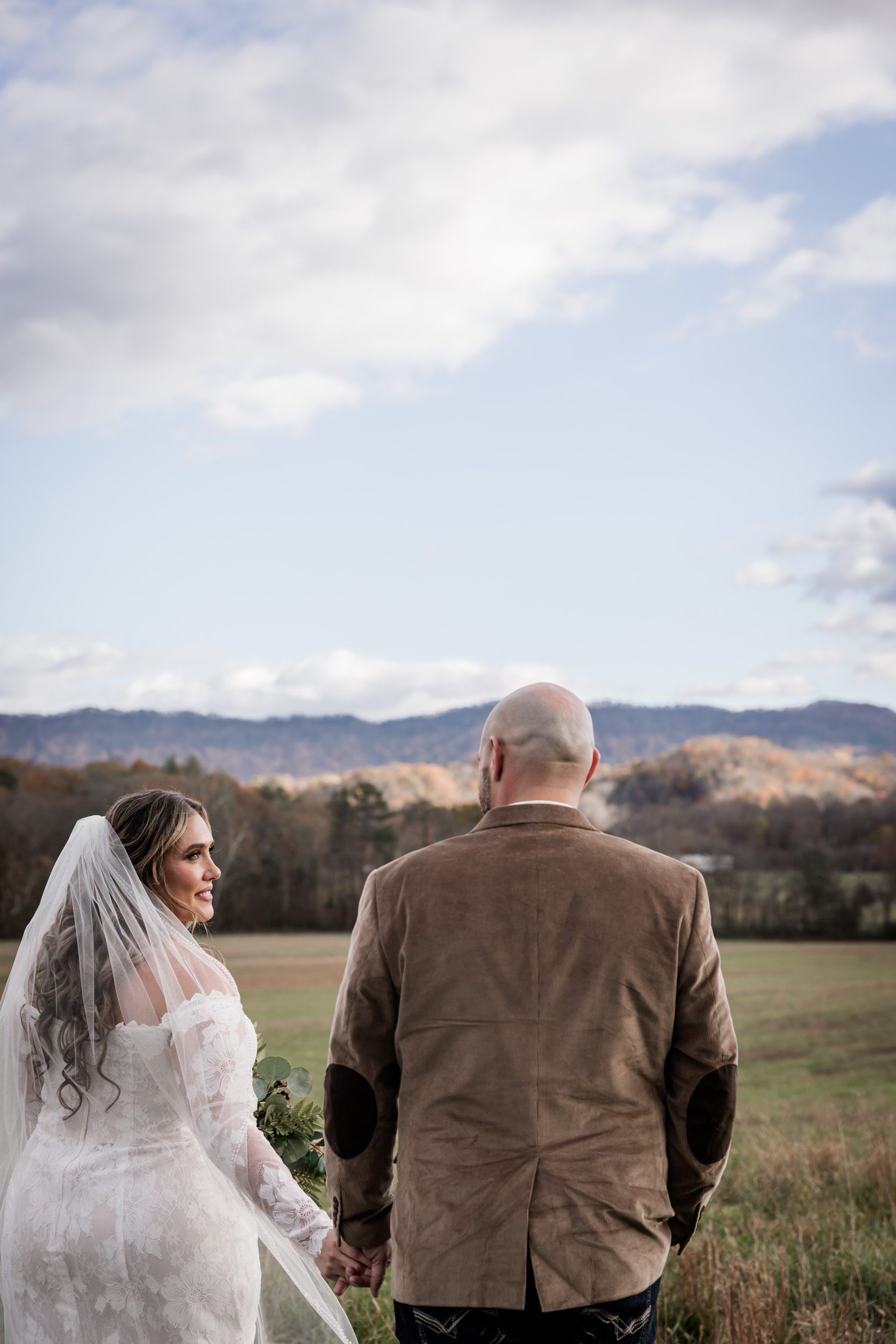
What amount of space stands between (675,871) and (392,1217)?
99 cm

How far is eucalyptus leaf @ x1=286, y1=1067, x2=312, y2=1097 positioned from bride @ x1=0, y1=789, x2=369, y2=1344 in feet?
2.15

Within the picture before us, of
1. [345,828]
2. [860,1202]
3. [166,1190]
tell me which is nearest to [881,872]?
[345,828]

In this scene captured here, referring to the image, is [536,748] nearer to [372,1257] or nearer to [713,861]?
[372,1257]

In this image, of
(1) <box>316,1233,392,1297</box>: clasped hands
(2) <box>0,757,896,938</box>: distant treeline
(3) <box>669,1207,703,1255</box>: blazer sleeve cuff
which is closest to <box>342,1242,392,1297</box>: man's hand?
(1) <box>316,1233,392,1297</box>: clasped hands

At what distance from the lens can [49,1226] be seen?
9.29 ft

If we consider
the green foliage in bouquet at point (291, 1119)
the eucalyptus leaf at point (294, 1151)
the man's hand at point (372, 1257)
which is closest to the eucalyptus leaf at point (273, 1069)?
the green foliage in bouquet at point (291, 1119)

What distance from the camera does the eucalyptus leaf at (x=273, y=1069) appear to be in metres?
3.71

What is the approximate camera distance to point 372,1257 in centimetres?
267

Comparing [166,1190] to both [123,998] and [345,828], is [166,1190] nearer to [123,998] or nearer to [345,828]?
[123,998]

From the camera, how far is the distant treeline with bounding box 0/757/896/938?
60781mm

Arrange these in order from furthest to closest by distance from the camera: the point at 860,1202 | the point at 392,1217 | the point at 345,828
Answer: the point at 345,828 < the point at 860,1202 < the point at 392,1217

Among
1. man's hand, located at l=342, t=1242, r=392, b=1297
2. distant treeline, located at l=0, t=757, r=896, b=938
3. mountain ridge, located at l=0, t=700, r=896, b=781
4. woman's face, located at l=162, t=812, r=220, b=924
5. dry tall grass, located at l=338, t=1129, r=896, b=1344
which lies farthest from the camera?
mountain ridge, located at l=0, t=700, r=896, b=781

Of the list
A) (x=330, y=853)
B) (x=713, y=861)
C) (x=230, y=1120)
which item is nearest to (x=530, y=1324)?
(x=230, y=1120)

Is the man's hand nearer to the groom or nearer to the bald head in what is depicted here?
the groom
